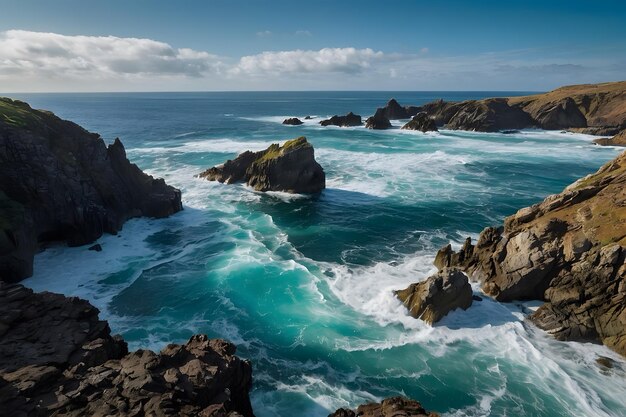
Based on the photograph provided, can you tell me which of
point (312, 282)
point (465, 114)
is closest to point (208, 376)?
point (312, 282)

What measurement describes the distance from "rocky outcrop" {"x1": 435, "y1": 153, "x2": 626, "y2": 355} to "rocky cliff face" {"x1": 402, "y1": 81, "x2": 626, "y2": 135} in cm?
11181

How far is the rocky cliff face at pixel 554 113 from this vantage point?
431ft

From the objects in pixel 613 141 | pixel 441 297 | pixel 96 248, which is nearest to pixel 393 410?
pixel 441 297

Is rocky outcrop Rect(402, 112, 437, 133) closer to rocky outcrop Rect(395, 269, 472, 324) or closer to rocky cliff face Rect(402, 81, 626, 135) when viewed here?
rocky cliff face Rect(402, 81, 626, 135)

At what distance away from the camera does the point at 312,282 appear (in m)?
35.7

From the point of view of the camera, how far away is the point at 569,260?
28812 mm

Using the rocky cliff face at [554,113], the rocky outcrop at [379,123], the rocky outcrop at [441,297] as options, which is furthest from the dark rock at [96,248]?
the rocky cliff face at [554,113]

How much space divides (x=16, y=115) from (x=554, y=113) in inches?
6134

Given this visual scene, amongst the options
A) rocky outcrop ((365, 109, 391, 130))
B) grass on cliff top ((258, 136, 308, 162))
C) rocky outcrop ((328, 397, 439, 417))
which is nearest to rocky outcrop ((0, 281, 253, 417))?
rocky outcrop ((328, 397, 439, 417))

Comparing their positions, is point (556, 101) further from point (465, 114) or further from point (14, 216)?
point (14, 216)

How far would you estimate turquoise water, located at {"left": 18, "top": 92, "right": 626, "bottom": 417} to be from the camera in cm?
2306

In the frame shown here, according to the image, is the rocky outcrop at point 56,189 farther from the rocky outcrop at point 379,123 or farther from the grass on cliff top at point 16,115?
the rocky outcrop at point 379,123

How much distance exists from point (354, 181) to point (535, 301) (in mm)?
→ 42159

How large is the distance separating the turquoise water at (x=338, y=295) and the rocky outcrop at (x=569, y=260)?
155cm
